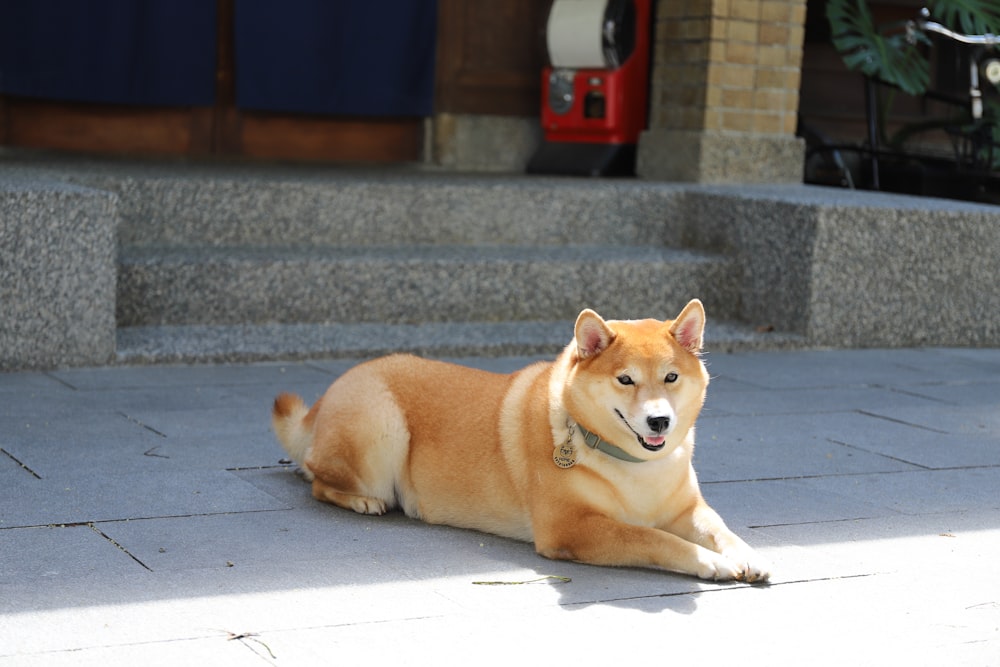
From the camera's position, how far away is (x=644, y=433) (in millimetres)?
3242

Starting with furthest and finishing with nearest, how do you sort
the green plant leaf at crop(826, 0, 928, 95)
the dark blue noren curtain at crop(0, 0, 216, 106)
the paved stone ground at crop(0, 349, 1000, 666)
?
the green plant leaf at crop(826, 0, 928, 95), the dark blue noren curtain at crop(0, 0, 216, 106), the paved stone ground at crop(0, 349, 1000, 666)

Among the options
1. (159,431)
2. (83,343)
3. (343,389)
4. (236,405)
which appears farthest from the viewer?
(83,343)

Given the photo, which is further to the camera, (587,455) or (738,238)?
(738,238)

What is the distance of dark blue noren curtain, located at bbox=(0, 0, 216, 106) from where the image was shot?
832 centimetres

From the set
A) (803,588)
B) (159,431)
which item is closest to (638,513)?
(803,588)

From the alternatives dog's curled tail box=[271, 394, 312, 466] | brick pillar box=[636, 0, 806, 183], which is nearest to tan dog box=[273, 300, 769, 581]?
dog's curled tail box=[271, 394, 312, 466]

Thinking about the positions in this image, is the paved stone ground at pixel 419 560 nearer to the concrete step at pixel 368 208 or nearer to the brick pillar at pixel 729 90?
the concrete step at pixel 368 208

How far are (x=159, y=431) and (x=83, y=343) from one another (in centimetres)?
117

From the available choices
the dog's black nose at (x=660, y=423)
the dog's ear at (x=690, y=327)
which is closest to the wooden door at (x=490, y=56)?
the dog's ear at (x=690, y=327)

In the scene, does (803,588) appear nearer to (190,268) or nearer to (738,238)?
(190,268)

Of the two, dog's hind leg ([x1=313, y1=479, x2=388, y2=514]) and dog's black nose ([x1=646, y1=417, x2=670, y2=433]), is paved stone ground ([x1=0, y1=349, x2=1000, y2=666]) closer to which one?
dog's hind leg ([x1=313, y1=479, x2=388, y2=514])

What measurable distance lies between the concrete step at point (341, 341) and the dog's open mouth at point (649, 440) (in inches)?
112

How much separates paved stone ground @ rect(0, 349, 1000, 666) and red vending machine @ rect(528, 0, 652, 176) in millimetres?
3965

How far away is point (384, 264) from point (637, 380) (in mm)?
3404
